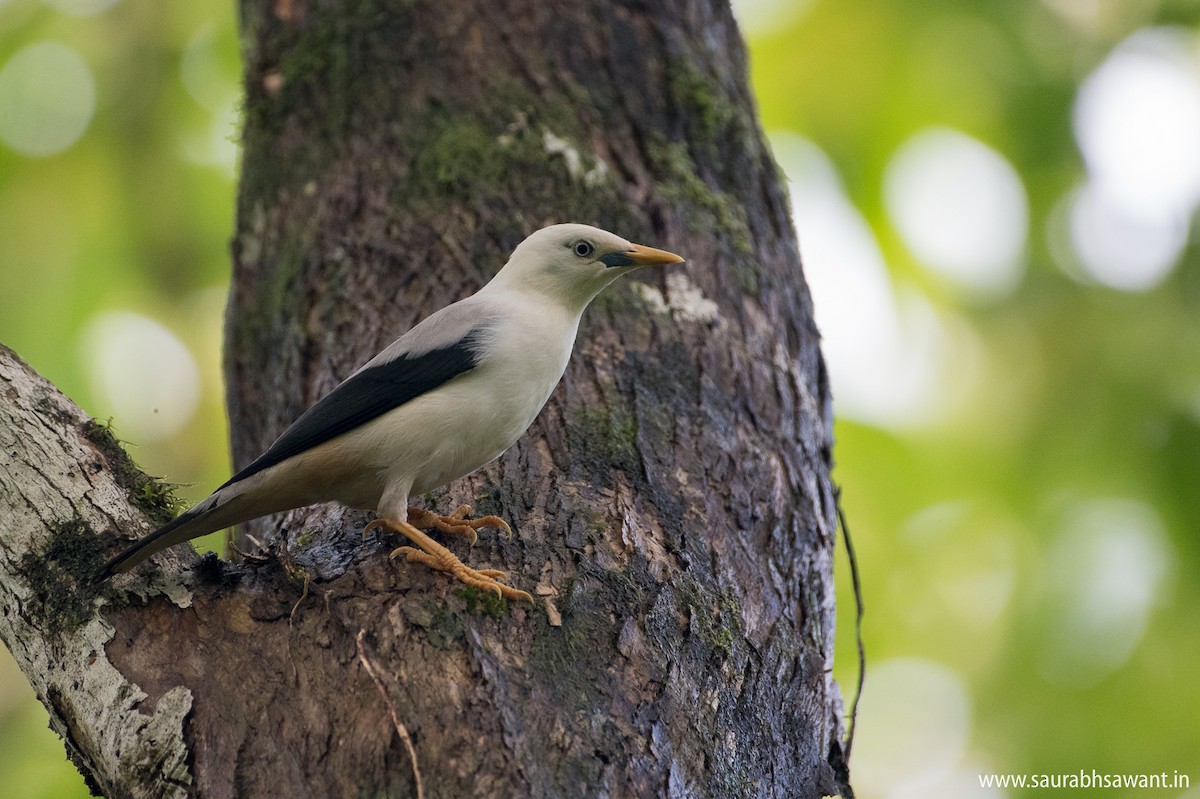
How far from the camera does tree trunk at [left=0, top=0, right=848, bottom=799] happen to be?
9.58ft

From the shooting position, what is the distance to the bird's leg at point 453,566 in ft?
10.5

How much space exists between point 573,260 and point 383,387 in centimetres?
91

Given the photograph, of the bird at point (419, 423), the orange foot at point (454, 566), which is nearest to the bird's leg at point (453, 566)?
the orange foot at point (454, 566)

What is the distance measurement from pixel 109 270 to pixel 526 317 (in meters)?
4.95

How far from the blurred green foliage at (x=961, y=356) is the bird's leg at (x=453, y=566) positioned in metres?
3.73

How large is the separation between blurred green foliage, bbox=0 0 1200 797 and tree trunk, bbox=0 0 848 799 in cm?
262

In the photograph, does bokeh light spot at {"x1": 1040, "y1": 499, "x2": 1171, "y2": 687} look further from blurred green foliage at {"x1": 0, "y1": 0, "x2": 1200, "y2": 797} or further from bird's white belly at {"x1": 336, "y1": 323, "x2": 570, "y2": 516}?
bird's white belly at {"x1": 336, "y1": 323, "x2": 570, "y2": 516}

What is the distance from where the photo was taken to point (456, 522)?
380cm

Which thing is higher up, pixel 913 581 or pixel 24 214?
pixel 24 214

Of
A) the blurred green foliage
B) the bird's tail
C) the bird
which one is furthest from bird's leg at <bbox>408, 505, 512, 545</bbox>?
the blurred green foliage

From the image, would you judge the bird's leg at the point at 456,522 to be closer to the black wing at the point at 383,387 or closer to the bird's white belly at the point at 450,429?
the bird's white belly at the point at 450,429

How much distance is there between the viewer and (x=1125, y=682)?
21.4 ft

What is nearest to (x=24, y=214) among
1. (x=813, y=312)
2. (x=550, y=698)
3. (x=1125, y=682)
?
(x=813, y=312)

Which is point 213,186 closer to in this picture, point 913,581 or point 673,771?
point 913,581
